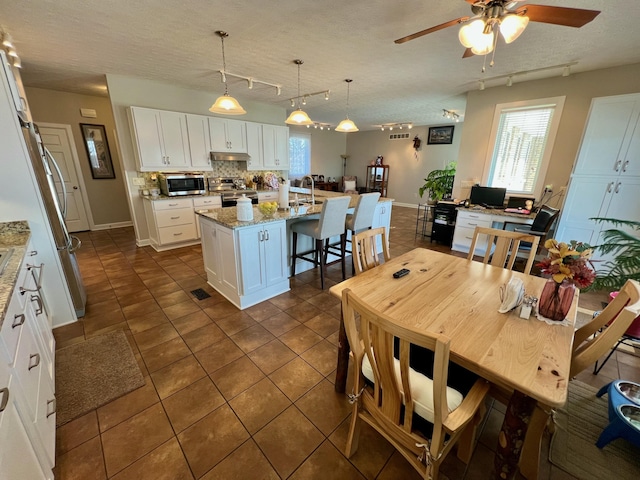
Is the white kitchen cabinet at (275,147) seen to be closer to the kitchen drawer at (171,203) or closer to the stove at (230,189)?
the stove at (230,189)

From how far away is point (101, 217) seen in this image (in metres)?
5.40

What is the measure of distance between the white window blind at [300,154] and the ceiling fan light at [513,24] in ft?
24.6

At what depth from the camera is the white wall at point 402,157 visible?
799cm

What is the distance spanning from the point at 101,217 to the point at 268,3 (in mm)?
5524

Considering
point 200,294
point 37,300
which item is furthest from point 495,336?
point 200,294

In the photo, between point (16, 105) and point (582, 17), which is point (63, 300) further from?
point (582, 17)

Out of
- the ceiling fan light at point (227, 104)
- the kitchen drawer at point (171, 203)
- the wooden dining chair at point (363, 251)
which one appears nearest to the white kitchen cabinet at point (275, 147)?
the kitchen drawer at point (171, 203)

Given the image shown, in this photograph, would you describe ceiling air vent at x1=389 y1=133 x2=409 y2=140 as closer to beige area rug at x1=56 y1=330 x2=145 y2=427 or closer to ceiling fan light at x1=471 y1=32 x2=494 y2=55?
ceiling fan light at x1=471 y1=32 x2=494 y2=55

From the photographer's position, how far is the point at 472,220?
163 inches

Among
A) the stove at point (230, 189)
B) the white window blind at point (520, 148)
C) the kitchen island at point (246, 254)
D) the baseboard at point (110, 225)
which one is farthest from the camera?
the baseboard at point (110, 225)

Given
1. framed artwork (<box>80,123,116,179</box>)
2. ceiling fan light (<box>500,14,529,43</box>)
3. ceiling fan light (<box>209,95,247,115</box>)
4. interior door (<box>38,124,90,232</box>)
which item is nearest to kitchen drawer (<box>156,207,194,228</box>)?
interior door (<box>38,124,90,232</box>)

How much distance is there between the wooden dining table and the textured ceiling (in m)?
2.12

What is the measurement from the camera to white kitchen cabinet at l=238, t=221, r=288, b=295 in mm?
2475

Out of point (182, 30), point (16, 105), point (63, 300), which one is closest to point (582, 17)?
point (182, 30)
